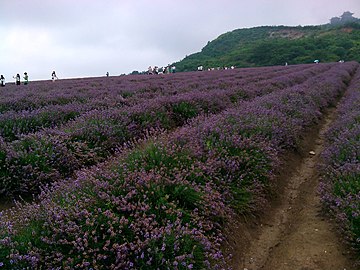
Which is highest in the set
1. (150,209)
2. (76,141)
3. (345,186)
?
(76,141)

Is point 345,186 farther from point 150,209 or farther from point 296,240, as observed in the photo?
point 150,209

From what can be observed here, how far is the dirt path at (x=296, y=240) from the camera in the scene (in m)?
3.76

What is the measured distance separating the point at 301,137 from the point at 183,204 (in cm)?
556

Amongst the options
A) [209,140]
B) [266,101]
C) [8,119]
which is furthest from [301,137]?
[8,119]

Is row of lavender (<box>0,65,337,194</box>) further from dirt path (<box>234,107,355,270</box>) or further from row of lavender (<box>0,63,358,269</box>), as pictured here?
dirt path (<box>234,107,355,270</box>)

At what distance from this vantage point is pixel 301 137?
848 centimetres

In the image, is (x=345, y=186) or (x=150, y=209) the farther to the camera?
(x=345, y=186)

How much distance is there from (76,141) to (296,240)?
155 inches

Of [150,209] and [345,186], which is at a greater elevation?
[150,209]

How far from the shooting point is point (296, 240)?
13.9ft

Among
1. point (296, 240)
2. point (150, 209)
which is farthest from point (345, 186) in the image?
point (150, 209)

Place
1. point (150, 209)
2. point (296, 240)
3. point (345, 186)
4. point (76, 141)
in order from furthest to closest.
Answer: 1. point (76, 141)
2. point (345, 186)
3. point (296, 240)
4. point (150, 209)

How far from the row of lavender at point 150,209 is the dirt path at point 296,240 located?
1.15 ft

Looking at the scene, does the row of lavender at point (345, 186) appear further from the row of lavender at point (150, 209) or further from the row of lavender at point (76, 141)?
the row of lavender at point (76, 141)
